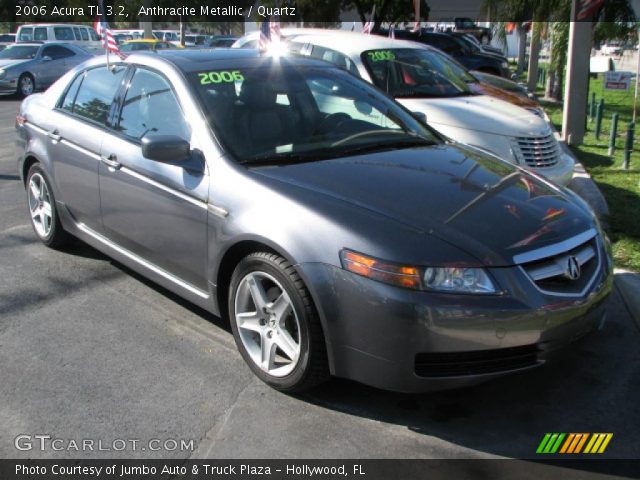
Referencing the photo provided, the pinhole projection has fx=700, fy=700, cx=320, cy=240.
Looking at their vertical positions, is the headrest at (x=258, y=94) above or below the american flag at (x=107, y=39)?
below

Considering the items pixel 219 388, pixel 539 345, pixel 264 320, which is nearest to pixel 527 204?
pixel 539 345

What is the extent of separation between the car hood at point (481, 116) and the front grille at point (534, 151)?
6 cm

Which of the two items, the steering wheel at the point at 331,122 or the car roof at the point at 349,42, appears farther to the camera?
the car roof at the point at 349,42

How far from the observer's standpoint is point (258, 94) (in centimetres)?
445

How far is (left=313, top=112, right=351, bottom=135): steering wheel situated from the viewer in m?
4.41

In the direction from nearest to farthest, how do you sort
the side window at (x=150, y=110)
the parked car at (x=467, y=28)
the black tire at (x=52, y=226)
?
1. the side window at (x=150, y=110)
2. the black tire at (x=52, y=226)
3. the parked car at (x=467, y=28)

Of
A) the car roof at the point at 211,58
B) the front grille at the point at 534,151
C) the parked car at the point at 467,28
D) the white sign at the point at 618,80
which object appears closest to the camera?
the car roof at the point at 211,58

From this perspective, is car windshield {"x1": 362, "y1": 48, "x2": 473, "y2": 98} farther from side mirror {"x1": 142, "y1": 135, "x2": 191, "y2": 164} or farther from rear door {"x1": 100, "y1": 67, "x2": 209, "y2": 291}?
side mirror {"x1": 142, "y1": 135, "x2": 191, "y2": 164}

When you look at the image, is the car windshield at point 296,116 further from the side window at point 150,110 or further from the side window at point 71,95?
the side window at point 71,95

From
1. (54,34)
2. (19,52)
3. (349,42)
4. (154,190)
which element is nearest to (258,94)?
(154,190)

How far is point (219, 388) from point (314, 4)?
21428 mm

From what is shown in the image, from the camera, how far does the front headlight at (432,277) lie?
3117 millimetres

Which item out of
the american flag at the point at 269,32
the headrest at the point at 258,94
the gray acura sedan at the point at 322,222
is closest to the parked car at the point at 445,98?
the american flag at the point at 269,32

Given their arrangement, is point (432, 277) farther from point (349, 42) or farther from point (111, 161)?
point (349, 42)
